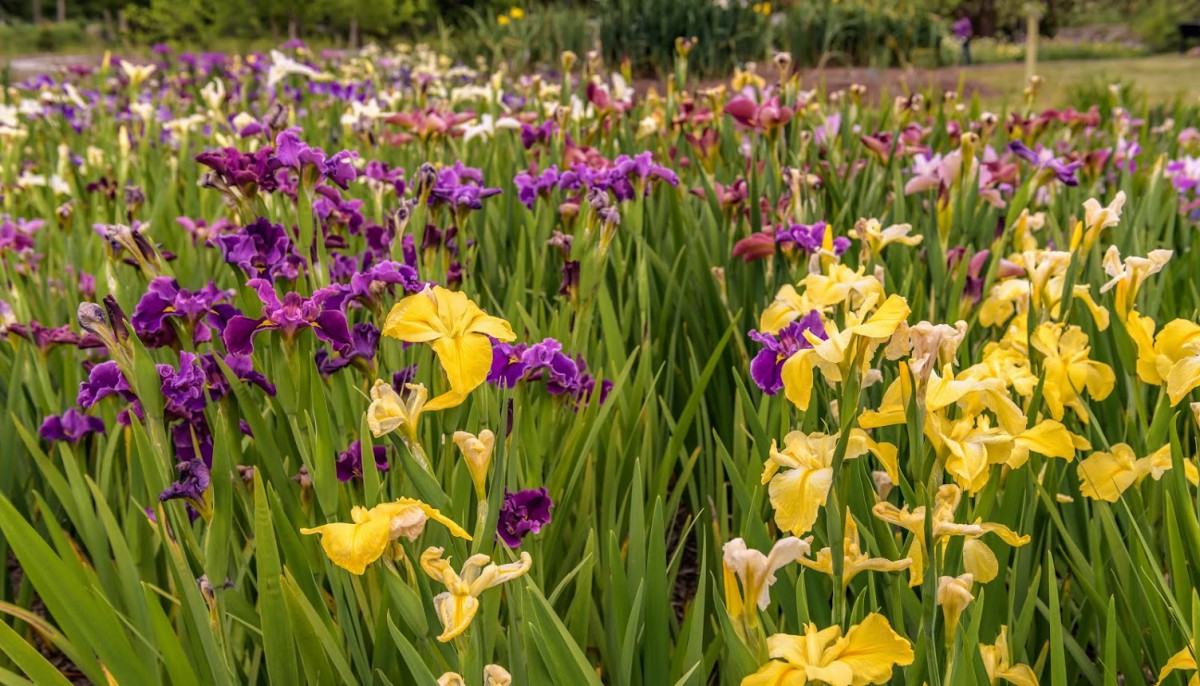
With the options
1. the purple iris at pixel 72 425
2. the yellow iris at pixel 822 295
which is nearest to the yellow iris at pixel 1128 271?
the yellow iris at pixel 822 295

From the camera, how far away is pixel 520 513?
1.06 meters

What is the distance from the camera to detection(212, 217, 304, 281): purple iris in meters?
1.32

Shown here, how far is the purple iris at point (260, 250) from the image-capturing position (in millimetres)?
1318

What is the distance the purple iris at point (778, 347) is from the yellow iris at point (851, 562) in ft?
0.63

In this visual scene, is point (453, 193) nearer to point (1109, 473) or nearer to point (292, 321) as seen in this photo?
point (292, 321)

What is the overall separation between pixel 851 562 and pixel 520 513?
37 cm

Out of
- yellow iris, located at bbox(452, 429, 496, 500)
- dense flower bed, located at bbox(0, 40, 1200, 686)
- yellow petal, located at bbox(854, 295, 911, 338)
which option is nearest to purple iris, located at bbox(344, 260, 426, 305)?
dense flower bed, located at bbox(0, 40, 1200, 686)

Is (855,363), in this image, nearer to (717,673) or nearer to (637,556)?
(637,556)

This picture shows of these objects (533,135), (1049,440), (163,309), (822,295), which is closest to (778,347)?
(822,295)

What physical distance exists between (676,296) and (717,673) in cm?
96

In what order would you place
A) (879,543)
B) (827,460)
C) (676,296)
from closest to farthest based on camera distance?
(827,460), (879,543), (676,296)

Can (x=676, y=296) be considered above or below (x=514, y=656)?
above

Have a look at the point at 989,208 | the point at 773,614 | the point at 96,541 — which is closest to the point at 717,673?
the point at 773,614

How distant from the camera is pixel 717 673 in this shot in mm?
1383
